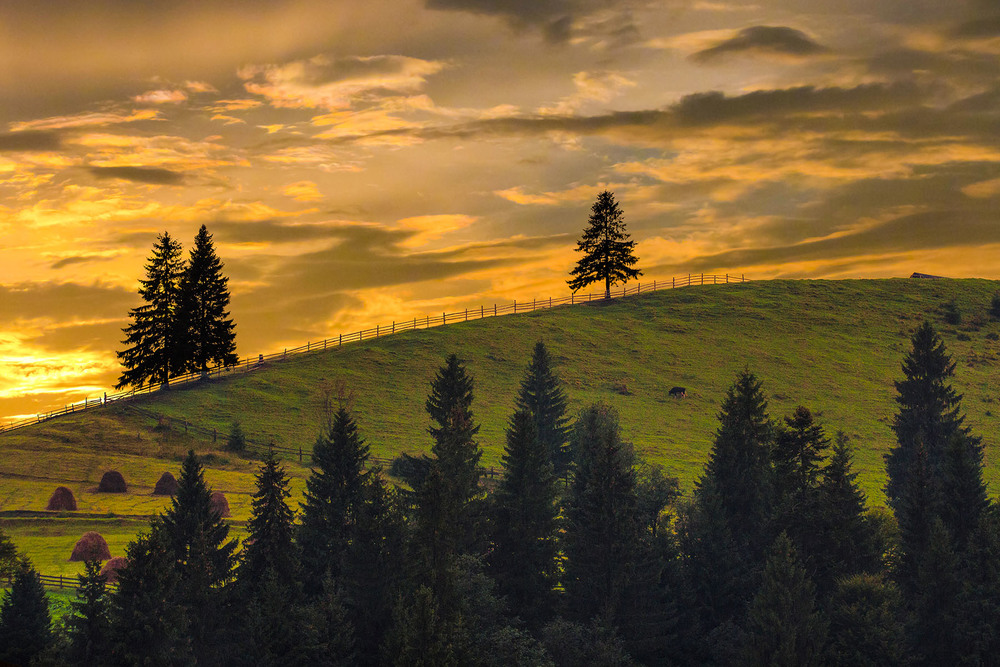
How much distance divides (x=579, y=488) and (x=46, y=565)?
36278 millimetres

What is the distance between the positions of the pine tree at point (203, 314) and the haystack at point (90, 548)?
Result: 4486cm

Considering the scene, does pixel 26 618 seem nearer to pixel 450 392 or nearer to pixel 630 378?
pixel 450 392

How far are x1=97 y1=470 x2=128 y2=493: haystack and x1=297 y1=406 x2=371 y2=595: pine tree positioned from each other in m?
25.8

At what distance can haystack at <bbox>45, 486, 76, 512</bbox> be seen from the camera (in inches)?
3059

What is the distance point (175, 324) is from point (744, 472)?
221 feet

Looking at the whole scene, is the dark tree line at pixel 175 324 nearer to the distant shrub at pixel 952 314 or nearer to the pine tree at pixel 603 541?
the pine tree at pixel 603 541

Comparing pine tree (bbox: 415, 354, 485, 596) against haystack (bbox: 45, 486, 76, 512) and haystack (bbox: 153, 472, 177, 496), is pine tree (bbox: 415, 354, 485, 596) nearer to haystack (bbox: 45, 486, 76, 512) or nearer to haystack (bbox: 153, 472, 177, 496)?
haystack (bbox: 153, 472, 177, 496)

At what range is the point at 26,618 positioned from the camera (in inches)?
1980

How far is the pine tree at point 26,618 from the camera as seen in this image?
49250mm

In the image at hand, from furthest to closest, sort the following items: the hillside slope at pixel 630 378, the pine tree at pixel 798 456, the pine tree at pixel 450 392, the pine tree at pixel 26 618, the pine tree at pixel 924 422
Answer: the hillside slope at pixel 630 378
the pine tree at pixel 924 422
the pine tree at pixel 450 392
the pine tree at pixel 798 456
the pine tree at pixel 26 618

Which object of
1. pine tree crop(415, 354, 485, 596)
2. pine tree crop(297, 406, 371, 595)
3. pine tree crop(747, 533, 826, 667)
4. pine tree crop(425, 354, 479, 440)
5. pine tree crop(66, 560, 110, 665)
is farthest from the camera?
pine tree crop(425, 354, 479, 440)

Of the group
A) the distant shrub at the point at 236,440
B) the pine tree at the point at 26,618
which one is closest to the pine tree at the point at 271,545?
the pine tree at the point at 26,618

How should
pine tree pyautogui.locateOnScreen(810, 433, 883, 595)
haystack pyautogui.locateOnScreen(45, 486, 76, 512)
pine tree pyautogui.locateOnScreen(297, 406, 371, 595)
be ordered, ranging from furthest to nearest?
haystack pyautogui.locateOnScreen(45, 486, 76, 512), pine tree pyautogui.locateOnScreen(810, 433, 883, 595), pine tree pyautogui.locateOnScreen(297, 406, 371, 595)

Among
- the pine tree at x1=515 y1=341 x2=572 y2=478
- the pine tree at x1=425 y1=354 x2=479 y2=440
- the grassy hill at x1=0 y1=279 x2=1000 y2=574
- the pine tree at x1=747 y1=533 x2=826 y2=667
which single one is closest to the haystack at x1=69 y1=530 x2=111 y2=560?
the grassy hill at x1=0 y1=279 x2=1000 y2=574
